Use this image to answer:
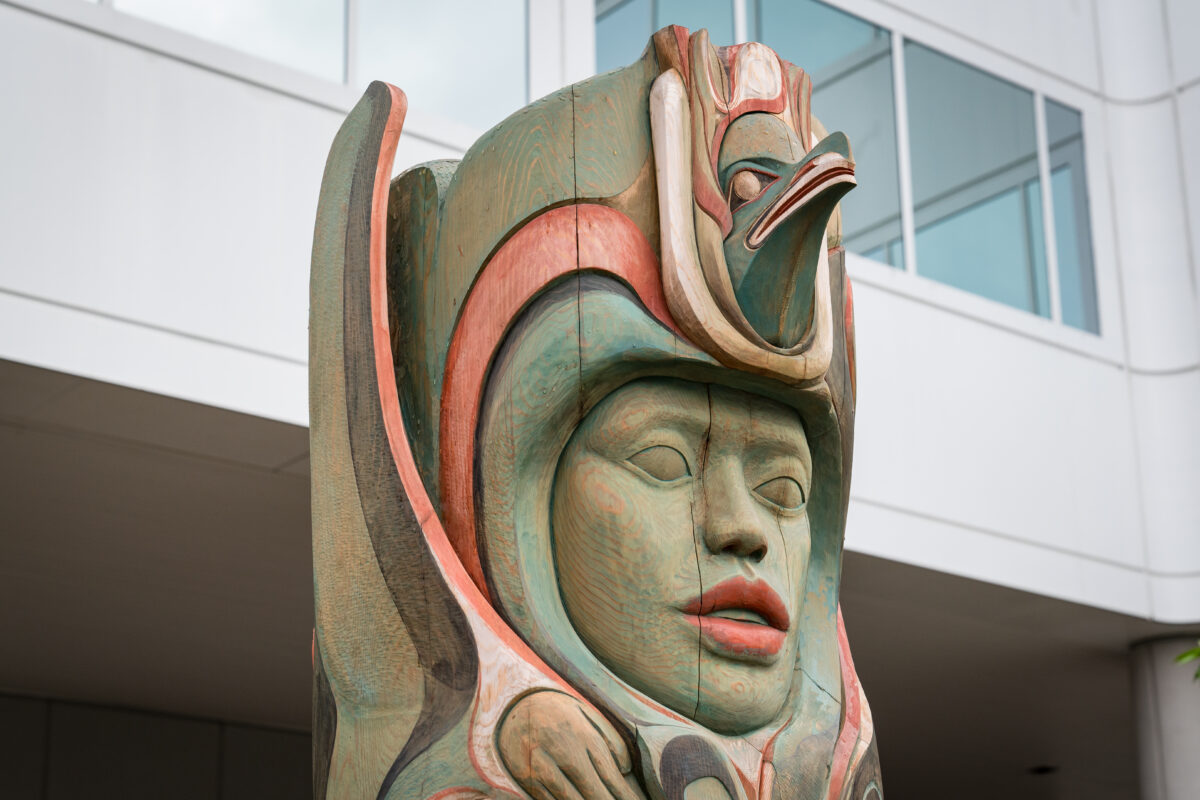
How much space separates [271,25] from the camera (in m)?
6.48

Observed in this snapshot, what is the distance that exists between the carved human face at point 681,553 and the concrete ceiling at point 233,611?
388cm

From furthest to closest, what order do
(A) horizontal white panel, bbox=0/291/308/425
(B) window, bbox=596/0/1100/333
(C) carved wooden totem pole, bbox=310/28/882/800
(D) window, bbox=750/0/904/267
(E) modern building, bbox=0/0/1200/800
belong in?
(B) window, bbox=596/0/1100/333
(D) window, bbox=750/0/904/267
(E) modern building, bbox=0/0/1200/800
(A) horizontal white panel, bbox=0/291/308/425
(C) carved wooden totem pole, bbox=310/28/882/800

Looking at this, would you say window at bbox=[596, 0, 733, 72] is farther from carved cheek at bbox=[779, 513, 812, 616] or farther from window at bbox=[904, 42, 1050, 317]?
carved cheek at bbox=[779, 513, 812, 616]

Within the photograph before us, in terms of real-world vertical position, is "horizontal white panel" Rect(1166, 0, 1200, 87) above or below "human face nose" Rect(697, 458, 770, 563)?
above

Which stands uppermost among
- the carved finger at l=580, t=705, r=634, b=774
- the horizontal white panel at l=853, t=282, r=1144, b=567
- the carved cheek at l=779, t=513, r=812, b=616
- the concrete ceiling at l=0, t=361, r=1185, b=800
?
the horizontal white panel at l=853, t=282, r=1144, b=567

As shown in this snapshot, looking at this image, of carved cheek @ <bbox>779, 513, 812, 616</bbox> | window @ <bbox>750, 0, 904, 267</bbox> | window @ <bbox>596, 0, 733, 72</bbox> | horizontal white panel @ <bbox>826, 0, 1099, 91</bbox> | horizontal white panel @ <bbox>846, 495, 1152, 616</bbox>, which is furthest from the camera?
horizontal white panel @ <bbox>826, 0, 1099, 91</bbox>

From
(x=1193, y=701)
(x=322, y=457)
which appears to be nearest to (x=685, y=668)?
(x=322, y=457)

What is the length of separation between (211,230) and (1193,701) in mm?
6736

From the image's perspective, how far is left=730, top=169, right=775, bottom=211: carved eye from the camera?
95.5 inches

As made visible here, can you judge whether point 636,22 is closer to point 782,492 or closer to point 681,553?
point 782,492

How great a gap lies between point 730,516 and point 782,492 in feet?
0.56

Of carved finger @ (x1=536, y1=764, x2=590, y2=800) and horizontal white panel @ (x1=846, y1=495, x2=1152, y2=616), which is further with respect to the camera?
horizontal white panel @ (x1=846, y1=495, x2=1152, y2=616)

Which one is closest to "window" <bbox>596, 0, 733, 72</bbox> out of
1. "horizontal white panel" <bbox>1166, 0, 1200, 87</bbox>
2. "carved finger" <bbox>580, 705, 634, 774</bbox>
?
"horizontal white panel" <bbox>1166, 0, 1200, 87</bbox>

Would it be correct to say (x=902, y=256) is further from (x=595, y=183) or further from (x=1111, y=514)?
(x=595, y=183)
